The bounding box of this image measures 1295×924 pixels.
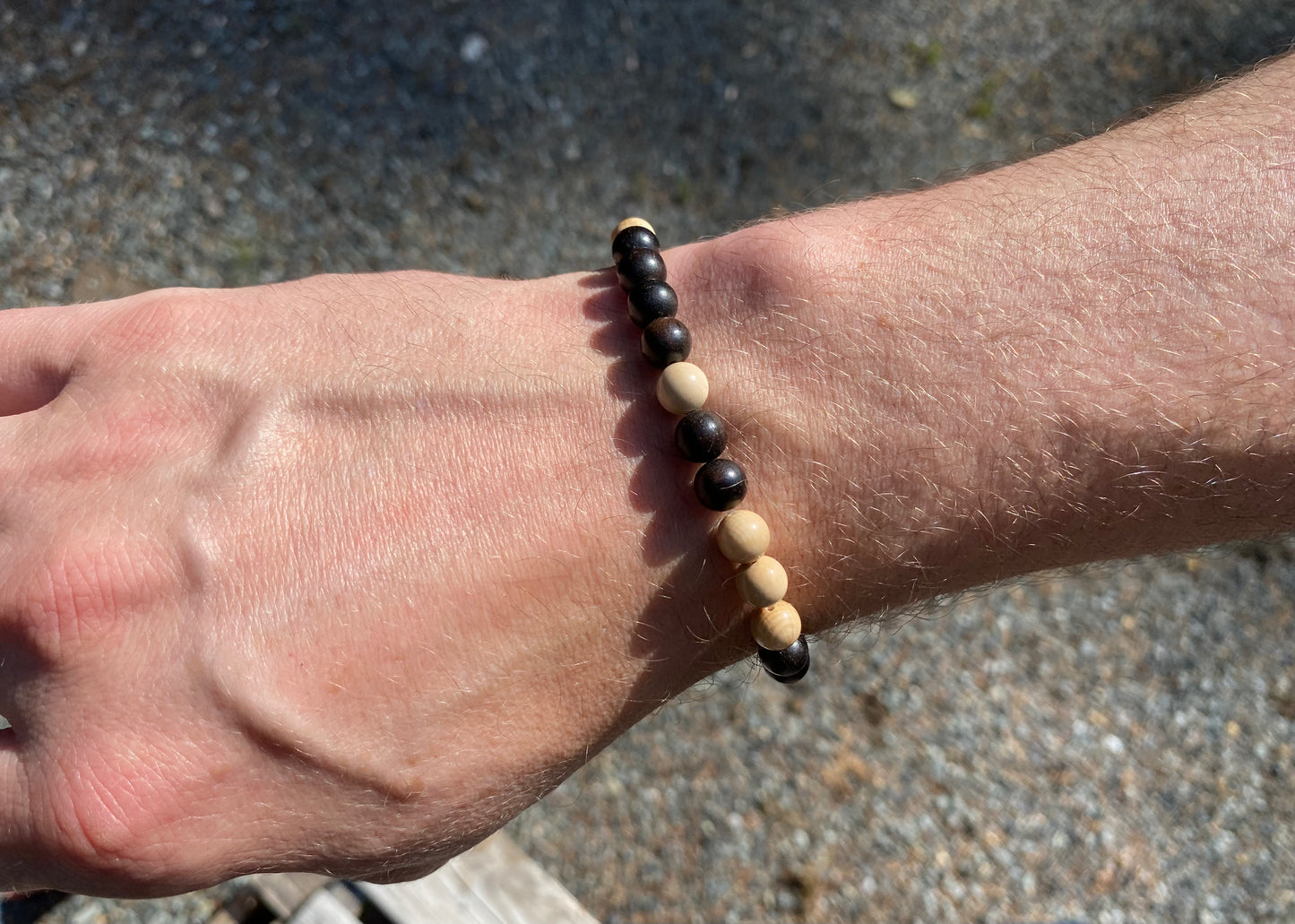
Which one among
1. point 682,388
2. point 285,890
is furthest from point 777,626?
point 285,890

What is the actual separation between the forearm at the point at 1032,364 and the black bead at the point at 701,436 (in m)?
0.07

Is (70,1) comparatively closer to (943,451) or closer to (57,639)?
(57,639)

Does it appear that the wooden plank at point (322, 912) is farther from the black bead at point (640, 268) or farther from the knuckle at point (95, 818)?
the black bead at point (640, 268)

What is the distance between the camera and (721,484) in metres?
1.25

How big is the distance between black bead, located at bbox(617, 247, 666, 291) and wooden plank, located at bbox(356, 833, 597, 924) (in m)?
1.30

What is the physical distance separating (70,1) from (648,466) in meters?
2.72

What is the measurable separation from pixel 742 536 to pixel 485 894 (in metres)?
1.33

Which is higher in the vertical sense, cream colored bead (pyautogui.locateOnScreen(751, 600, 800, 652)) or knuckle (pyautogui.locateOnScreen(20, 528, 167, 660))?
knuckle (pyautogui.locateOnScreen(20, 528, 167, 660))

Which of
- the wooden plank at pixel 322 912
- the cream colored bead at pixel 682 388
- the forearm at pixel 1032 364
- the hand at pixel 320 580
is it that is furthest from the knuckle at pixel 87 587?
the wooden plank at pixel 322 912

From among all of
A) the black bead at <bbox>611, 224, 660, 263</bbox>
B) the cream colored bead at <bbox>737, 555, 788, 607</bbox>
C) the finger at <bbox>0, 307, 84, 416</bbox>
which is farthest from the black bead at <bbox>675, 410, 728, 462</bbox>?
the finger at <bbox>0, 307, 84, 416</bbox>

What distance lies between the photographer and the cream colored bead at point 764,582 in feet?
4.14

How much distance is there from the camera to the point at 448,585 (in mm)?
1265

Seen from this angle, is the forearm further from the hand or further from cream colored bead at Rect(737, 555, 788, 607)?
the hand

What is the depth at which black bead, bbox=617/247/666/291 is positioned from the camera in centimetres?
137
